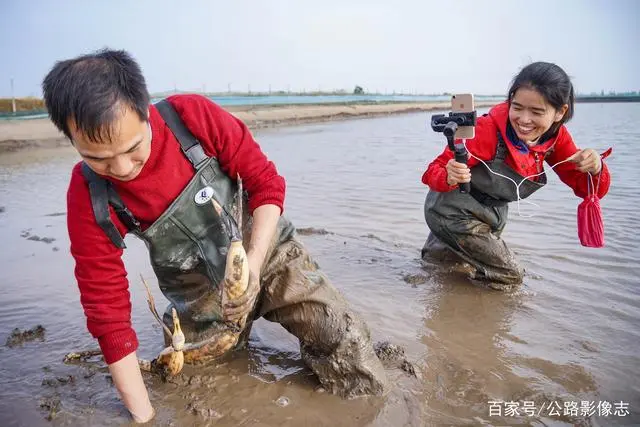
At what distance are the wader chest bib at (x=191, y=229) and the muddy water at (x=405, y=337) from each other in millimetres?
428

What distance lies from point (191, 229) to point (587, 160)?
2.56 meters

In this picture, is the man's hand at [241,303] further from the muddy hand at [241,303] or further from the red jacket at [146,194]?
the red jacket at [146,194]

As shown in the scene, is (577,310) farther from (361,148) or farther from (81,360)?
(361,148)

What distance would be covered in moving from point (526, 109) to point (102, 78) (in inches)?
101

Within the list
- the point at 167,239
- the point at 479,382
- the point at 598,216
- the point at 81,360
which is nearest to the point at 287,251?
the point at 167,239

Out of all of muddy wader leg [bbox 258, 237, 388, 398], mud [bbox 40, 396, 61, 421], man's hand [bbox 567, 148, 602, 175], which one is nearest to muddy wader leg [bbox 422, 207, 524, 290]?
man's hand [bbox 567, 148, 602, 175]

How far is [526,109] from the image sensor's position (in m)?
3.17

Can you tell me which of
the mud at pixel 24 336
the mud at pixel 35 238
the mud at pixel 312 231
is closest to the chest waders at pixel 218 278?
the mud at pixel 24 336

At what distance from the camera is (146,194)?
206cm

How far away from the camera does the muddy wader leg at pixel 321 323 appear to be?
2.22 m

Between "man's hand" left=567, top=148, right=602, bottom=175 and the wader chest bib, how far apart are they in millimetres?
2259

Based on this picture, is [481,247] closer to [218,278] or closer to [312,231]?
[312,231]

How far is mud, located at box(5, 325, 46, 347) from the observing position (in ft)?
9.16

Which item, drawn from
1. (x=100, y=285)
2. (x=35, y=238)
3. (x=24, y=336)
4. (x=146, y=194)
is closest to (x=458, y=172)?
(x=146, y=194)
